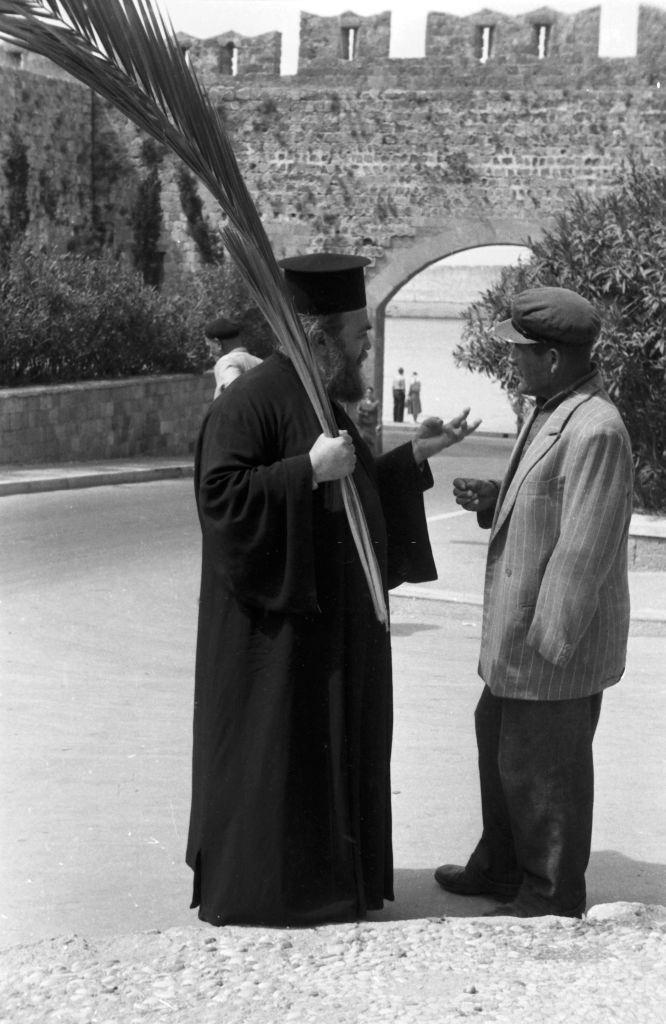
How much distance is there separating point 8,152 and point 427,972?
21.7 m

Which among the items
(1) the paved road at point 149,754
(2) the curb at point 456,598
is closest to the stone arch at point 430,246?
(1) the paved road at point 149,754

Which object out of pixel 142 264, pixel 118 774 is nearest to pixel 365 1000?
pixel 118 774

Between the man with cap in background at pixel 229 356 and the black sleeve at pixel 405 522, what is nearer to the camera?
the black sleeve at pixel 405 522

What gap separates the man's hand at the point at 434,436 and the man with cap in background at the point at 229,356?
3.36 meters

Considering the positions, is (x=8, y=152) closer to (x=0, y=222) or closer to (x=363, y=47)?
(x=0, y=222)

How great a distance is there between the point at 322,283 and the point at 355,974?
1.69 m

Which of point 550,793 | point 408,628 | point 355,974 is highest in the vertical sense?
point 550,793

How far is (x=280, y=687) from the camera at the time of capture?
3.79 meters

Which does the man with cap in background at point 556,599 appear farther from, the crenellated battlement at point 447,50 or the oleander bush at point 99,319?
the crenellated battlement at point 447,50

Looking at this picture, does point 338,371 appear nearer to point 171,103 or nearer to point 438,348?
point 171,103

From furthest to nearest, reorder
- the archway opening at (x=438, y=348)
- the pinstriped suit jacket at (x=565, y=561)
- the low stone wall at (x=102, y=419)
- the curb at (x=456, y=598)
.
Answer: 1. the archway opening at (x=438, y=348)
2. the low stone wall at (x=102, y=419)
3. the curb at (x=456, y=598)
4. the pinstriped suit jacket at (x=565, y=561)

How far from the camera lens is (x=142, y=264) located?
25.9 metres

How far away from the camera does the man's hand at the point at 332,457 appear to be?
368 cm

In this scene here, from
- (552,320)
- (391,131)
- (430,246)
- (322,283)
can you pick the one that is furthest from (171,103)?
(391,131)
